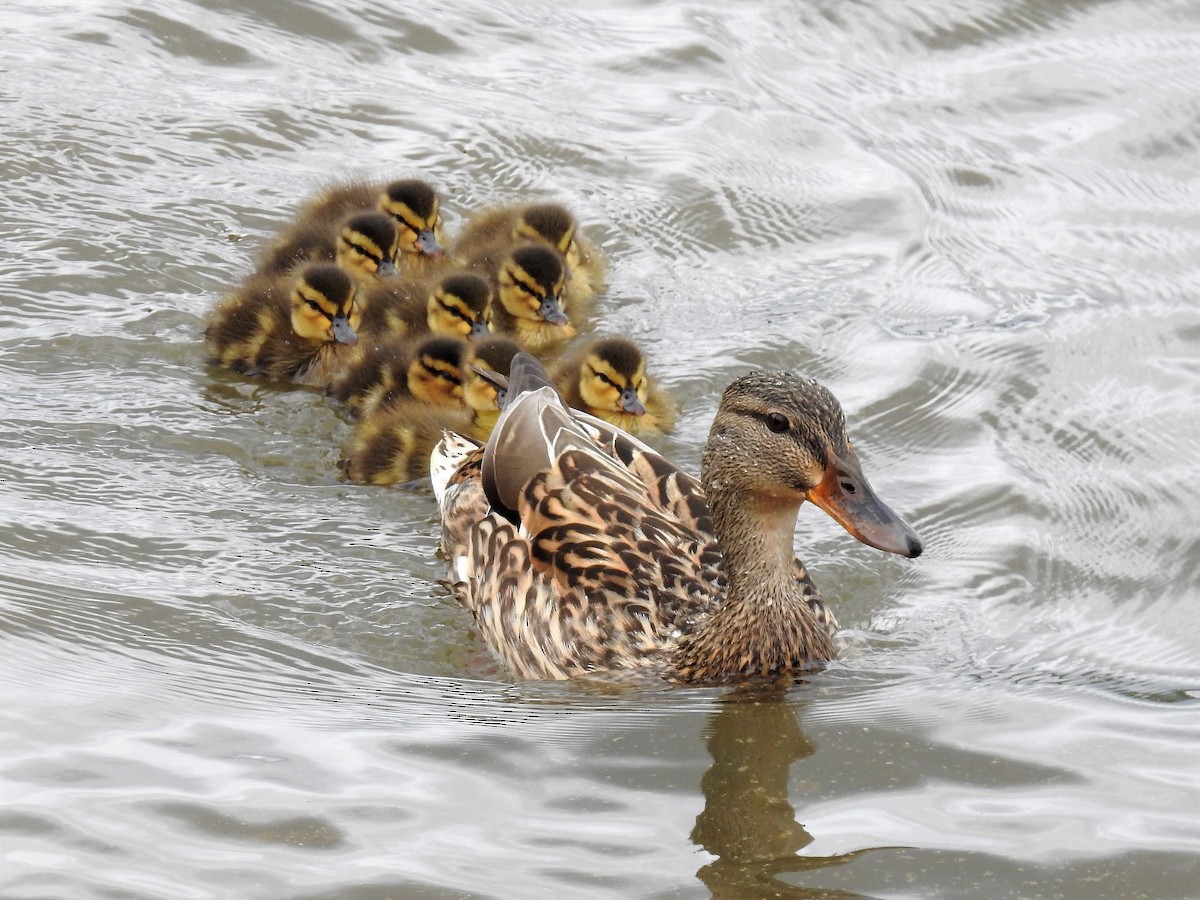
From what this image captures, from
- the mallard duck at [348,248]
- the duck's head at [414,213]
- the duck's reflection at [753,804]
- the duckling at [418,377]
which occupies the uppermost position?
the duck's head at [414,213]

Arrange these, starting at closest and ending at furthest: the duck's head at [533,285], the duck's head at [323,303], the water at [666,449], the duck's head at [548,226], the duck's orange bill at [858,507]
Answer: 1. the water at [666,449]
2. the duck's orange bill at [858,507]
3. the duck's head at [323,303]
4. the duck's head at [533,285]
5. the duck's head at [548,226]

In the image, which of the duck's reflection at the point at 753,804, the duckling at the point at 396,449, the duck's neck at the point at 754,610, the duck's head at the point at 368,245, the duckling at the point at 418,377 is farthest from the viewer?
the duck's head at the point at 368,245

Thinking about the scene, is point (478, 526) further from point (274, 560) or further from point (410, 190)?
point (410, 190)

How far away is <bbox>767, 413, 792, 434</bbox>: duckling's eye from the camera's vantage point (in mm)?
3520

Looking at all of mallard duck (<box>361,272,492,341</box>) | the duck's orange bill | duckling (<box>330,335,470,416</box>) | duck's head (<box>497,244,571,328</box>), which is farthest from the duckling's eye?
duck's head (<box>497,244,571,328</box>)

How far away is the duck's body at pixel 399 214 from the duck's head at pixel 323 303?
1.61ft

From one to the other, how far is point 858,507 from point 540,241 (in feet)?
7.79

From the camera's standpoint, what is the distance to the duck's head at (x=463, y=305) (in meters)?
5.18

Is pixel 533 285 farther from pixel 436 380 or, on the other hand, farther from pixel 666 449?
pixel 666 449

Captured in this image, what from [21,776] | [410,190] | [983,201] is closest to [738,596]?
[21,776]

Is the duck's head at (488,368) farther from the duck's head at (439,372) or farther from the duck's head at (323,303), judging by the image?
the duck's head at (323,303)

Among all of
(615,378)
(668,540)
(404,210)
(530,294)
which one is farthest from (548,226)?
(668,540)

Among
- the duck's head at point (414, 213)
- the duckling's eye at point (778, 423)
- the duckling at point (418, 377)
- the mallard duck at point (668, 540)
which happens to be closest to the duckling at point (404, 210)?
the duck's head at point (414, 213)

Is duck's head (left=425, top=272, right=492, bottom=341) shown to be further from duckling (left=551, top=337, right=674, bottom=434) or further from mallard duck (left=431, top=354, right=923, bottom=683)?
mallard duck (left=431, top=354, right=923, bottom=683)
